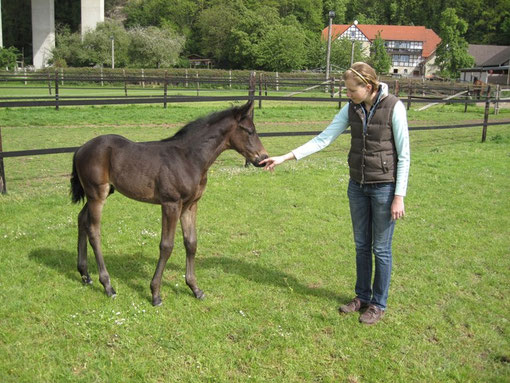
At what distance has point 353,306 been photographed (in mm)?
3832

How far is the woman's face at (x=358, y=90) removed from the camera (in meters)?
3.29

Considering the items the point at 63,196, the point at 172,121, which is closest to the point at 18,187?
the point at 63,196

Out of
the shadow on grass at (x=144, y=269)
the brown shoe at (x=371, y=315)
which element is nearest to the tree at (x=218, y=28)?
the shadow on grass at (x=144, y=269)

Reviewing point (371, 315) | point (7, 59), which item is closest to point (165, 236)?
point (371, 315)

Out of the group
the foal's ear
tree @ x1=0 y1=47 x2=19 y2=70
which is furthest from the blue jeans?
tree @ x1=0 y1=47 x2=19 y2=70

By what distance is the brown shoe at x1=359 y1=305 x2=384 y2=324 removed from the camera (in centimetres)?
363

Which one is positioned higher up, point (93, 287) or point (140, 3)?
point (140, 3)

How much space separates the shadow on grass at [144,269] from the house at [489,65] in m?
66.0

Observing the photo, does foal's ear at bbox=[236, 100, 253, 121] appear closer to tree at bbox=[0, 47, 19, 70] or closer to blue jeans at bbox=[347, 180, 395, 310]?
blue jeans at bbox=[347, 180, 395, 310]

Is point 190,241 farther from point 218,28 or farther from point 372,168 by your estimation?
point 218,28

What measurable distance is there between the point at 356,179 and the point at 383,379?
154cm

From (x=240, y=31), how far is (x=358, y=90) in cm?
6569

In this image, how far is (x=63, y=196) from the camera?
6758 millimetres

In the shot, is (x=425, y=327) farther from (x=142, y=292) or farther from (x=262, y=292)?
(x=142, y=292)
